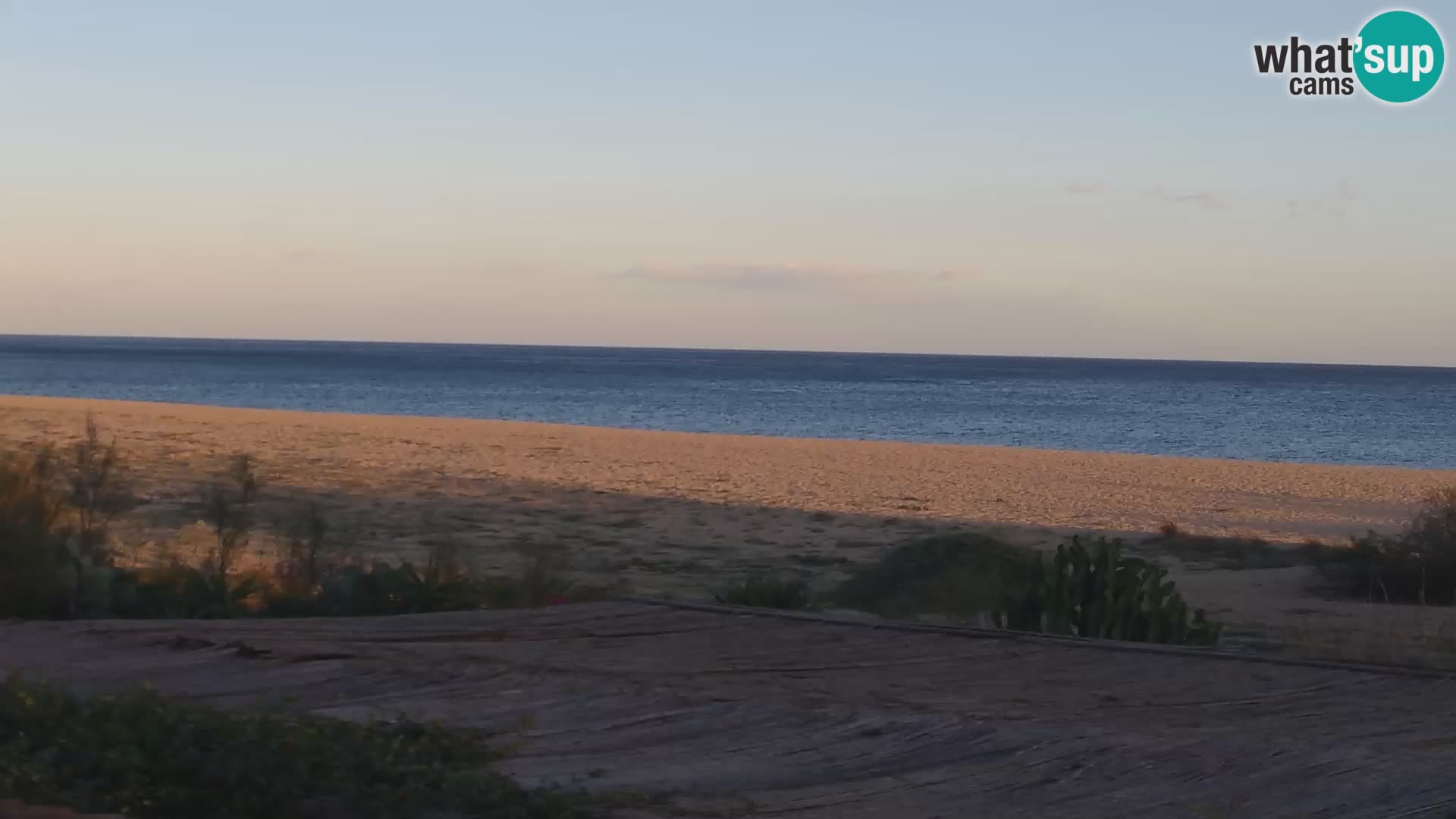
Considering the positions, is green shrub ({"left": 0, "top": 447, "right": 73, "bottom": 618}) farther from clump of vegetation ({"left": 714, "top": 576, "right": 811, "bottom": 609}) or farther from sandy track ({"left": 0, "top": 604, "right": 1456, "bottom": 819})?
clump of vegetation ({"left": 714, "top": 576, "right": 811, "bottom": 609})

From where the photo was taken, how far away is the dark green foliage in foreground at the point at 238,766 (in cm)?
414

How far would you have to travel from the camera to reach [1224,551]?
16203 millimetres

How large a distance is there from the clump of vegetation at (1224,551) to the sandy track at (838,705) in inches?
356

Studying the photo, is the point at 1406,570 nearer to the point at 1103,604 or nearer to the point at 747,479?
the point at 1103,604

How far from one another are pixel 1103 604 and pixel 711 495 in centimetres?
1234

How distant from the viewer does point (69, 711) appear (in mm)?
5047

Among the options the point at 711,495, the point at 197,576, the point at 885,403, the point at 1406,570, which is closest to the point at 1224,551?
the point at 1406,570

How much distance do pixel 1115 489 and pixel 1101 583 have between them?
51.8ft

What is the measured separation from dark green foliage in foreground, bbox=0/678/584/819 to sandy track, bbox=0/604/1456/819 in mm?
381

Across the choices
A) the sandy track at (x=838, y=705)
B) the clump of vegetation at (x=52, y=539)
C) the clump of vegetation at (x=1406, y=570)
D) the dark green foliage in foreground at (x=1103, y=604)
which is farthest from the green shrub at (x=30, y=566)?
the clump of vegetation at (x=1406, y=570)

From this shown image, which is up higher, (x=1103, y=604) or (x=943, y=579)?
(x=1103, y=604)

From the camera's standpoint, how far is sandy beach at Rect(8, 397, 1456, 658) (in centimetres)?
1388

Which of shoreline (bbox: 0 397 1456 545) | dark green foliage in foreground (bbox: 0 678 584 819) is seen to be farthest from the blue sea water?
dark green foliage in foreground (bbox: 0 678 584 819)

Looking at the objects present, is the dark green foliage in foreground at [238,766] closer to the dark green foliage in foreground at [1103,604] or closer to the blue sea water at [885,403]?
the dark green foliage in foreground at [1103,604]
